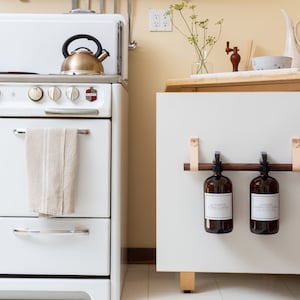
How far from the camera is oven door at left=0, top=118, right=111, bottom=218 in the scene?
157cm

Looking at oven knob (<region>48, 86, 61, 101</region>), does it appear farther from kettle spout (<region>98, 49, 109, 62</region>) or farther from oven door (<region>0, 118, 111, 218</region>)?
kettle spout (<region>98, 49, 109, 62</region>)

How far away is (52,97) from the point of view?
1569 mm

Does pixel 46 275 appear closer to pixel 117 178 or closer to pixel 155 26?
pixel 117 178

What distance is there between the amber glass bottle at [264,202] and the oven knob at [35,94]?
0.81 meters

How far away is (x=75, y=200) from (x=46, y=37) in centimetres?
92

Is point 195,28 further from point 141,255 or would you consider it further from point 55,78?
point 141,255

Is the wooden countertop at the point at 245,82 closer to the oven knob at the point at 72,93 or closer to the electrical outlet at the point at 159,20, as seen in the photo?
the oven knob at the point at 72,93

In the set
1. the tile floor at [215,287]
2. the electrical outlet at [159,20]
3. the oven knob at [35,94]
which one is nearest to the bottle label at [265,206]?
the tile floor at [215,287]

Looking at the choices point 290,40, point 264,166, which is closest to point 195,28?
point 290,40

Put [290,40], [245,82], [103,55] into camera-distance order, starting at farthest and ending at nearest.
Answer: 1. [290,40]
2. [103,55]
3. [245,82]

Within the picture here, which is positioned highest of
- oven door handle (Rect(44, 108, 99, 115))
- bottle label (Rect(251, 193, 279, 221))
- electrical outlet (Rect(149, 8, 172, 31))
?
electrical outlet (Rect(149, 8, 172, 31))

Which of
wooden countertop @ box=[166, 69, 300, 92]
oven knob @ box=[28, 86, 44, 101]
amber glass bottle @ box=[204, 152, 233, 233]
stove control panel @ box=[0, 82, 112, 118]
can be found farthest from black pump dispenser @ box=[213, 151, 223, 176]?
oven knob @ box=[28, 86, 44, 101]

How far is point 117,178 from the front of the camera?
159 centimetres

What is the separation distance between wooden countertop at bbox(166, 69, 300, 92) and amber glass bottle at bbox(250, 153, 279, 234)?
0.89 ft
